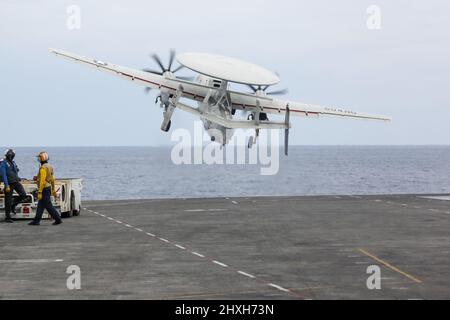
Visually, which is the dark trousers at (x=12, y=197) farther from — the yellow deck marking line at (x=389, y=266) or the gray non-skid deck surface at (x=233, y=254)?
the yellow deck marking line at (x=389, y=266)

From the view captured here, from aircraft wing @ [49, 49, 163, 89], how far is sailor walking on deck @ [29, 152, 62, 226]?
29253mm

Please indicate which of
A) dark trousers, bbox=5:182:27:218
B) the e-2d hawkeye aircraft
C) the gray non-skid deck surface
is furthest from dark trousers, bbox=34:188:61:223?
the e-2d hawkeye aircraft

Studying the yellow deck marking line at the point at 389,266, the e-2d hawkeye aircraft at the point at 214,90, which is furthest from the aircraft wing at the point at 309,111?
the yellow deck marking line at the point at 389,266

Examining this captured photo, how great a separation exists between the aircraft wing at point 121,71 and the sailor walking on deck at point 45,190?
A: 2925cm

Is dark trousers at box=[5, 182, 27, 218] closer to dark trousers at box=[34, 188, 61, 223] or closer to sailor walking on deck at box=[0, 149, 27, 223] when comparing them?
sailor walking on deck at box=[0, 149, 27, 223]

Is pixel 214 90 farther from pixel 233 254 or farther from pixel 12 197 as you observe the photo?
Result: pixel 233 254

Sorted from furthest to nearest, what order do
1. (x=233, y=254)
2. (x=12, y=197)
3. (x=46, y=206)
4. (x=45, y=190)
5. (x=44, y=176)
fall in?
(x=12, y=197)
(x=46, y=206)
(x=45, y=190)
(x=44, y=176)
(x=233, y=254)

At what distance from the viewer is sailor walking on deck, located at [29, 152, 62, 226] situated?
2912 cm

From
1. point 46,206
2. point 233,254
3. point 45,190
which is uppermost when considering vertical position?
point 45,190

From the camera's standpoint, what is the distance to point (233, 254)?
71.5ft

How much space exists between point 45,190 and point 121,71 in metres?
30.5

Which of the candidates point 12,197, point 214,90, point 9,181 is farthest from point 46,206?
point 214,90

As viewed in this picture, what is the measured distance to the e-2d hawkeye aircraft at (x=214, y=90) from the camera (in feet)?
185
